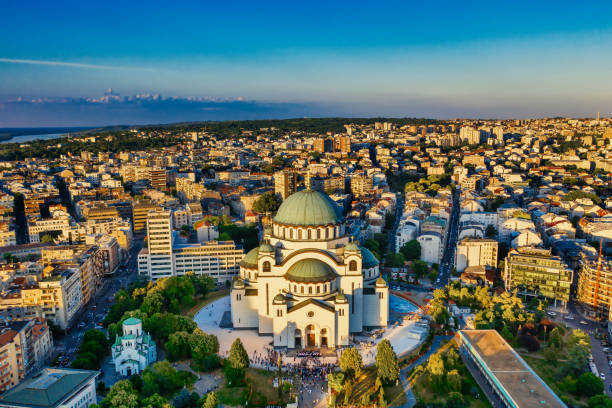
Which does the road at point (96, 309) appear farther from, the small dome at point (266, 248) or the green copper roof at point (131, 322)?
the small dome at point (266, 248)

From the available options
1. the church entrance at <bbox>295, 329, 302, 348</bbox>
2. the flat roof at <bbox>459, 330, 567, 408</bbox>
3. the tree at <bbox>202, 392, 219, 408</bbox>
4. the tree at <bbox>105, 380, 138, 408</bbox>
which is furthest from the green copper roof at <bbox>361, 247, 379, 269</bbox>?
the tree at <bbox>105, 380, 138, 408</bbox>

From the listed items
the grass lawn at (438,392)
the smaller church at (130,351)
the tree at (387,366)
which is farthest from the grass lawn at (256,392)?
the grass lawn at (438,392)

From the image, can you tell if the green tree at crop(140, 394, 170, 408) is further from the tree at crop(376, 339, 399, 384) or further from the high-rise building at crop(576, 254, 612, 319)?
the high-rise building at crop(576, 254, 612, 319)

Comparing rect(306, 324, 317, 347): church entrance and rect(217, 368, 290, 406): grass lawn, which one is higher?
rect(306, 324, 317, 347): church entrance

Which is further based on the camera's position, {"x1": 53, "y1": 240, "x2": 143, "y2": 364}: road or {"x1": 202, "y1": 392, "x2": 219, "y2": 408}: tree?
{"x1": 53, "y1": 240, "x2": 143, "y2": 364}: road

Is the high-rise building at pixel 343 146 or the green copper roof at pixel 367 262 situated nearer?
the green copper roof at pixel 367 262

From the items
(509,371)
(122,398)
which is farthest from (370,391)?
(122,398)
